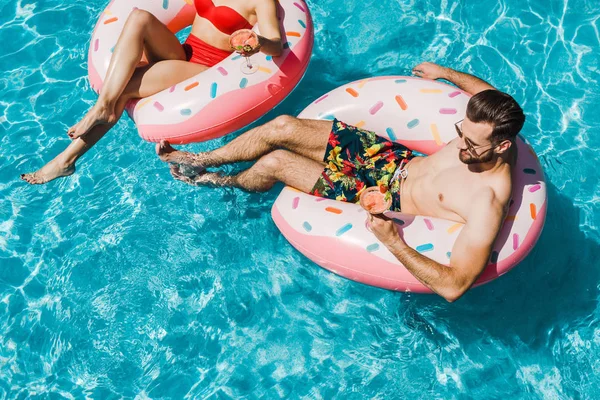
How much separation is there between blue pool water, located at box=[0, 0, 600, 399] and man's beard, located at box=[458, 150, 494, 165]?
53.2 inches

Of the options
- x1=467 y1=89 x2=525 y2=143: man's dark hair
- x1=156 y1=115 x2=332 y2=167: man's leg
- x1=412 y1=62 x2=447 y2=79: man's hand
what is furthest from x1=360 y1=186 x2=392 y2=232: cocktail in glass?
x1=412 y1=62 x2=447 y2=79: man's hand

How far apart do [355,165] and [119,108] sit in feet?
6.01

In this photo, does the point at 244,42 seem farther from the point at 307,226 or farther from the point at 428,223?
the point at 428,223

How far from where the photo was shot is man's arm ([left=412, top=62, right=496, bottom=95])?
4719 mm

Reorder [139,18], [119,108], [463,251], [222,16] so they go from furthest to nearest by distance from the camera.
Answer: [222,16] → [119,108] → [139,18] → [463,251]

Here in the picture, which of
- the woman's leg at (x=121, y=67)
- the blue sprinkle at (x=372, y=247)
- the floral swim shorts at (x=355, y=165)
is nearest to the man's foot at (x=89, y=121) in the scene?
the woman's leg at (x=121, y=67)

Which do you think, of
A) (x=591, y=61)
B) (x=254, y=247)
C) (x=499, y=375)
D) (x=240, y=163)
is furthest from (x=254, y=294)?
(x=591, y=61)

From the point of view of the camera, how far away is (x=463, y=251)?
3.97 m

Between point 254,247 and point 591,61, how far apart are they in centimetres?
337

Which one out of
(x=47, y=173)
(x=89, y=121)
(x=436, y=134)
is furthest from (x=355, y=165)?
(x=47, y=173)

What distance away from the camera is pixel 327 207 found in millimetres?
4492

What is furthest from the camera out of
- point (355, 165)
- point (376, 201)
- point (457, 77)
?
point (457, 77)

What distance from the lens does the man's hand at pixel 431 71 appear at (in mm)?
4859

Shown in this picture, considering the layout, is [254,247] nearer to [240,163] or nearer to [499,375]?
[240,163]
